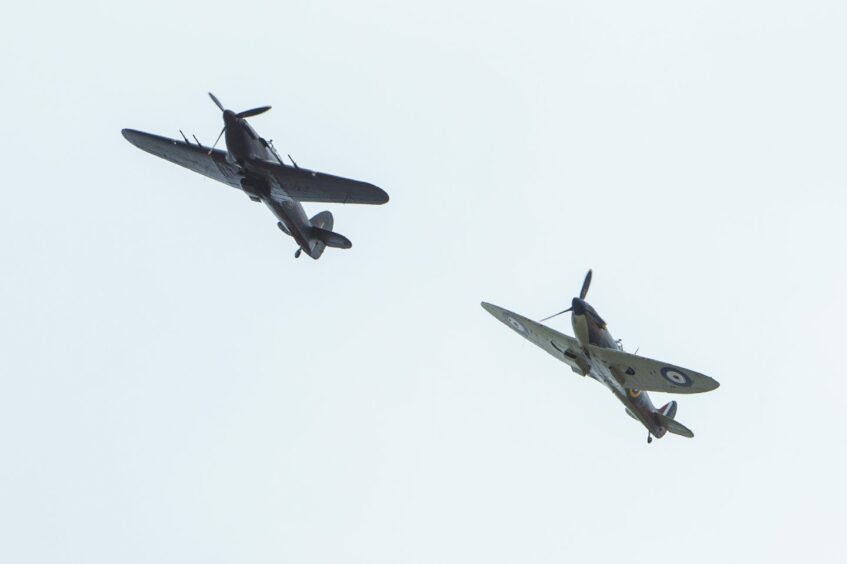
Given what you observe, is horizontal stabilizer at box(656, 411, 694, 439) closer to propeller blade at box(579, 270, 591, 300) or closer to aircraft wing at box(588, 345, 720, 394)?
aircraft wing at box(588, 345, 720, 394)

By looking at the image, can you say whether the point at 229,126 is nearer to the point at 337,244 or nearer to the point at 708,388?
the point at 337,244

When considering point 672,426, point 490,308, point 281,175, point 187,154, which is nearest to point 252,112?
point 281,175

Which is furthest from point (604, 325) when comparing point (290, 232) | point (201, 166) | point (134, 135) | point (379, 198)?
point (134, 135)

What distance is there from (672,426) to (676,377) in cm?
438

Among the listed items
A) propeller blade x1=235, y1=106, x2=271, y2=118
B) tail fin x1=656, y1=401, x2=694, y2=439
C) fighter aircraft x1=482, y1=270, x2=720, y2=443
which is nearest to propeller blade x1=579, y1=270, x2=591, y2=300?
fighter aircraft x1=482, y1=270, x2=720, y2=443

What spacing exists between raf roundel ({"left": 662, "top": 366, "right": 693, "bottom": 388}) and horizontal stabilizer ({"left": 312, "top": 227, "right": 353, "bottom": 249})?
938cm

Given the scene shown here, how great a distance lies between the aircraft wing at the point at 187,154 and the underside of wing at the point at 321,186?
1386 mm

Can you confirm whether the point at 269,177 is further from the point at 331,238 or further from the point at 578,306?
the point at 578,306

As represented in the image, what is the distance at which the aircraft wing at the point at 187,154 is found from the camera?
3028cm

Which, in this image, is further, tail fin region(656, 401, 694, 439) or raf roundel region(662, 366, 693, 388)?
tail fin region(656, 401, 694, 439)

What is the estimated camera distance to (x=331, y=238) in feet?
102

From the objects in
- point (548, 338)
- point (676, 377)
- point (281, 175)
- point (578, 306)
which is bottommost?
point (676, 377)

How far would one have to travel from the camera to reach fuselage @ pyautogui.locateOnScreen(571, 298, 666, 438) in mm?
27516

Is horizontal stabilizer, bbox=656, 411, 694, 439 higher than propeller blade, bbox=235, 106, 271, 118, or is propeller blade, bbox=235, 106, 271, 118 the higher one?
propeller blade, bbox=235, 106, 271, 118
